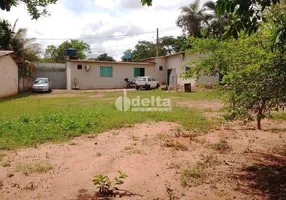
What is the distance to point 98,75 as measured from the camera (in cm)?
2808

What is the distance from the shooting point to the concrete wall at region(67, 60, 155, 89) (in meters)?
26.7

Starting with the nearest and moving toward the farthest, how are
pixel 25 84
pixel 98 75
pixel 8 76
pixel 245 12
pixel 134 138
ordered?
pixel 245 12
pixel 134 138
pixel 8 76
pixel 25 84
pixel 98 75

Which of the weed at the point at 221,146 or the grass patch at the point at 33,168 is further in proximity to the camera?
the weed at the point at 221,146

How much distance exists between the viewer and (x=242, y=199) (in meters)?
3.76

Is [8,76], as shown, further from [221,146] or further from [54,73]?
[221,146]

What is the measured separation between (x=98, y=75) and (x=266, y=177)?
2476 cm

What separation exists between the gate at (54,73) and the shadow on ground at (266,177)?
24980mm

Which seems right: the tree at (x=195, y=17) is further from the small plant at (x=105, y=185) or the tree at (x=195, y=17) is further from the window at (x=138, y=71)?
the small plant at (x=105, y=185)

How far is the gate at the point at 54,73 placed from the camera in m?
27.0

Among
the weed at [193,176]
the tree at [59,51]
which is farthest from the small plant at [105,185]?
the tree at [59,51]

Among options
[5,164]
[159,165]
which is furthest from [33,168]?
[159,165]

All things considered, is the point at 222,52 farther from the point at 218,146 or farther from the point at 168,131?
the point at 168,131

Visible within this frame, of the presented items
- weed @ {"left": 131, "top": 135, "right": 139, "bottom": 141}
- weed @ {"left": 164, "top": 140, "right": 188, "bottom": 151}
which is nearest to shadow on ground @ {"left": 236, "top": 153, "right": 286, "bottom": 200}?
weed @ {"left": 164, "top": 140, "right": 188, "bottom": 151}

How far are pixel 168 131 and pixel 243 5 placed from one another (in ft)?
17.4
